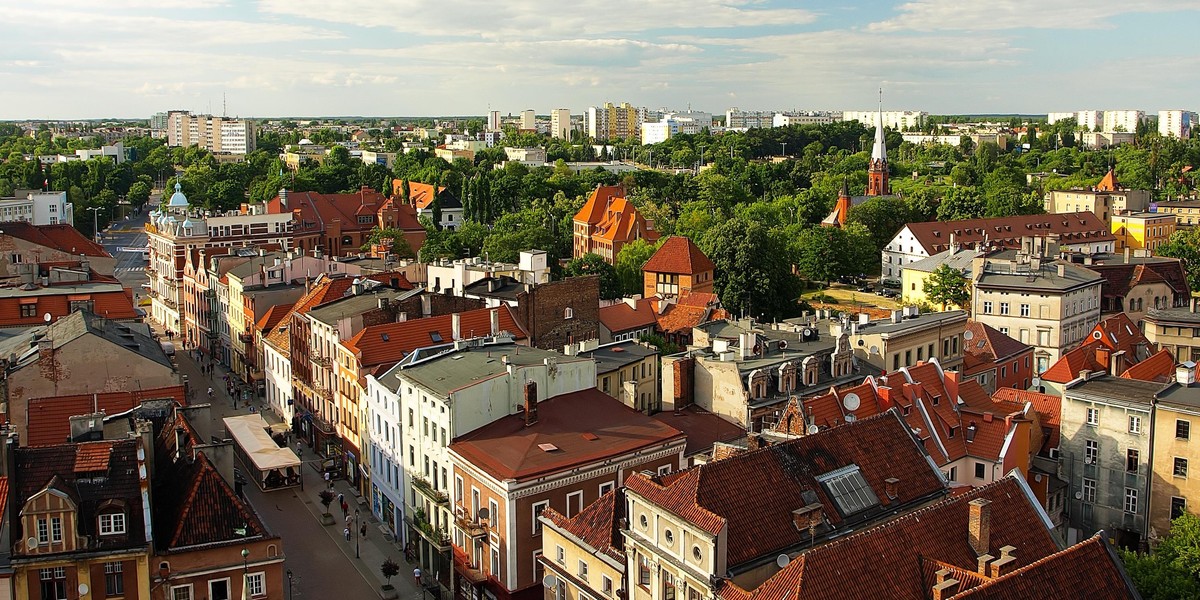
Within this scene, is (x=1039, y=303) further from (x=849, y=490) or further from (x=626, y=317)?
(x=849, y=490)

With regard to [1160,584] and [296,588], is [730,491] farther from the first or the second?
[296,588]

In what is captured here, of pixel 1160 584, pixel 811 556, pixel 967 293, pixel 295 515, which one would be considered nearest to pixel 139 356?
pixel 295 515

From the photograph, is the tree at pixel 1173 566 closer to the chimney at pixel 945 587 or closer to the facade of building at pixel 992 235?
the chimney at pixel 945 587

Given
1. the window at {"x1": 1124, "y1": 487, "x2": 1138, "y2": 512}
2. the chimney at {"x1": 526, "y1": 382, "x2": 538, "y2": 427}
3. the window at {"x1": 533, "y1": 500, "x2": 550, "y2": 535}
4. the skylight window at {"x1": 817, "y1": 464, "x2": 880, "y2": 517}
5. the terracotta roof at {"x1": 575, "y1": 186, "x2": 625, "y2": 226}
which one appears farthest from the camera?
the terracotta roof at {"x1": 575, "y1": 186, "x2": 625, "y2": 226}

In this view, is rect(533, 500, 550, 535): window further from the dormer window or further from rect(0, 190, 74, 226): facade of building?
rect(0, 190, 74, 226): facade of building

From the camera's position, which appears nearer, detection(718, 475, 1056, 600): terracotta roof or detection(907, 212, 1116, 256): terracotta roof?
detection(718, 475, 1056, 600): terracotta roof

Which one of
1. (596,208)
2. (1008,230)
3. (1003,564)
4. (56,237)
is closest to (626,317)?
(1003,564)

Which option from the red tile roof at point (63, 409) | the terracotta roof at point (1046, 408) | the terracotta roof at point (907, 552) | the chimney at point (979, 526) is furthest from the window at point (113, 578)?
the terracotta roof at point (1046, 408)

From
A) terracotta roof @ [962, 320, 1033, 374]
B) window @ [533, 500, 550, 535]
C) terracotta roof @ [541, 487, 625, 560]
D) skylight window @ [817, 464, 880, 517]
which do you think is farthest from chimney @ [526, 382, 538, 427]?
terracotta roof @ [962, 320, 1033, 374]
